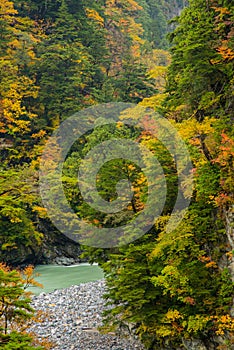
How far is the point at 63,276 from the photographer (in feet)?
81.3

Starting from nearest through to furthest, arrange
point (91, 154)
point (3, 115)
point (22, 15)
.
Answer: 1. point (91, 154)
2. point (3, 115)
3. point (22, 15)

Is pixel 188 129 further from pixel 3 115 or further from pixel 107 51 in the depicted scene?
pixel 107 51

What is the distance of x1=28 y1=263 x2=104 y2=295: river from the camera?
2278 centimetres

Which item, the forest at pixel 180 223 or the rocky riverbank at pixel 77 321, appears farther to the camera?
the rocky riverbank at pixel 77 321

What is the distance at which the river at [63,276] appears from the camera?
22.8 metres

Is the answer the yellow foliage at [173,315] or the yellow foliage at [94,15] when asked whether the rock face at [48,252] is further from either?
the yellow foliage at [94,15]

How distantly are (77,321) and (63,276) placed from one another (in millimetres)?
7387

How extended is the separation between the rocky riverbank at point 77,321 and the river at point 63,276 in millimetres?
1151

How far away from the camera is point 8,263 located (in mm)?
26656

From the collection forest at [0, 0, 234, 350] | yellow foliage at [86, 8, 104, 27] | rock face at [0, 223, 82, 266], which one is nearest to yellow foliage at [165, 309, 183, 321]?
forest at [0, 0, 234, 350]

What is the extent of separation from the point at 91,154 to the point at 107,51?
68.3 ft

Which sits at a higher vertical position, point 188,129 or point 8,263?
point 8,263

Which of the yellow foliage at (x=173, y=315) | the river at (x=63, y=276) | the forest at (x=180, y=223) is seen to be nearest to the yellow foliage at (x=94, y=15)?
the forest at (x=180, y=223)

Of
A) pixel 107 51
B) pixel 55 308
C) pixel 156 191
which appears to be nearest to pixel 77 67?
pixel 107 51
